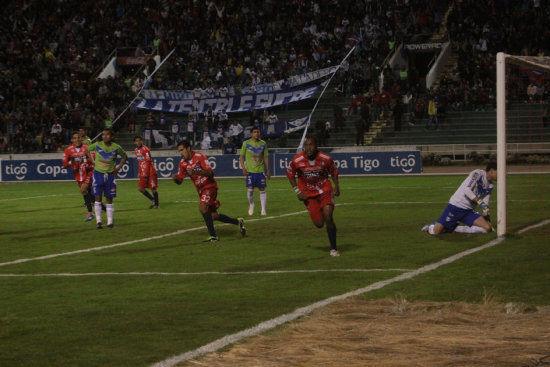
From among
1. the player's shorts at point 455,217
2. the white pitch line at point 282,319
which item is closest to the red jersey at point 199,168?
the player's shorts at point 455,217

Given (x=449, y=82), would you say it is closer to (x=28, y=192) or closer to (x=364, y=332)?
(x=28, y=192)

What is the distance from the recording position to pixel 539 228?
16.3 metres

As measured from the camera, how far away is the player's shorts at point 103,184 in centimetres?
1912

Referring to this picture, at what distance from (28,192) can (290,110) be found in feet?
50.8

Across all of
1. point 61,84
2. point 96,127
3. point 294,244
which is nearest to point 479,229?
point 294,244

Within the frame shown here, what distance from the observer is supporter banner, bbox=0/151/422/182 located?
37062 mm

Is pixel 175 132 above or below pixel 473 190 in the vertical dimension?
above

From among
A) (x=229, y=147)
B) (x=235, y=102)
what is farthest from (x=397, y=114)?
(x=235, y=102)

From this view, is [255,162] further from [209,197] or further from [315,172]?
[315,172]

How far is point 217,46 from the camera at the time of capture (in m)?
50.0

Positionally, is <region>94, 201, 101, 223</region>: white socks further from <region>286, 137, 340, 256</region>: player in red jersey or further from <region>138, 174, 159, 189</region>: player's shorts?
<region>286, 137, 340, 256</region>: player in red jersey

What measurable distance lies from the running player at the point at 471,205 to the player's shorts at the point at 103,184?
7238 mm

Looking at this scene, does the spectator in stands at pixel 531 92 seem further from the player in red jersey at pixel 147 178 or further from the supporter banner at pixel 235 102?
the supporter banner at pixel 235 102

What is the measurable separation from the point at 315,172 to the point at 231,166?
85.3 feet
